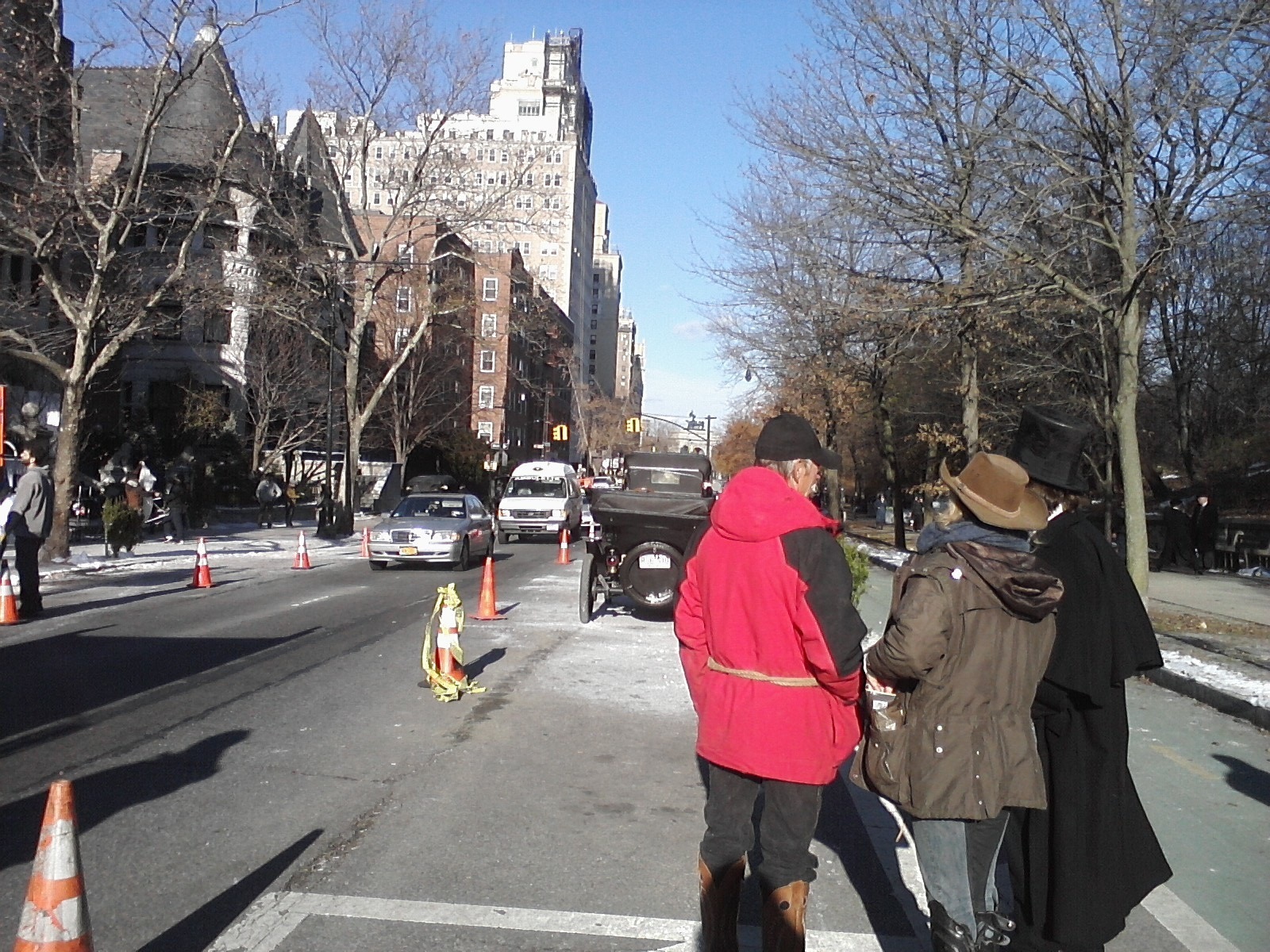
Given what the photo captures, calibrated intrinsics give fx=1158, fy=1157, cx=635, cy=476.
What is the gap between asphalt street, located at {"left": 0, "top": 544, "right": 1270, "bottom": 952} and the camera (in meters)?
4.84

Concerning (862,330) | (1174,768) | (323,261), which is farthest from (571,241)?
(1174,768)

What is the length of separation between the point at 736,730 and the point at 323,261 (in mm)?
29560

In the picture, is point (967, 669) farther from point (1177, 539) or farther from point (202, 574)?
point (1177, 539)

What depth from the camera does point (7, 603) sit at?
1350 cm

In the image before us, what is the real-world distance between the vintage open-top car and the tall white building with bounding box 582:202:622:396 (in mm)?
161503

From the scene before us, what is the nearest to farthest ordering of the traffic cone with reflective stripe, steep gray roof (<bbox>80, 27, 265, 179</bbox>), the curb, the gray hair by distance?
the gray hair
the curb
the traffic cone with reflective stripe
steep gray roof (<bbox>80, 27, 265, 179</bbox>)

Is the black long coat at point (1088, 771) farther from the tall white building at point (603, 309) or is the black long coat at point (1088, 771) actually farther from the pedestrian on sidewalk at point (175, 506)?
the tall white building at point (603, 309)

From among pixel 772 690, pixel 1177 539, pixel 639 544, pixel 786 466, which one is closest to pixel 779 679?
pixel 772 690

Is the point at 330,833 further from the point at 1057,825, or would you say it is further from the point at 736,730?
the point at 1057,825

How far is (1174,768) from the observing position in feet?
25.8

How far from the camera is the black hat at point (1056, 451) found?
415cm

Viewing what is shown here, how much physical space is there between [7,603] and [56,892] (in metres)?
11.4

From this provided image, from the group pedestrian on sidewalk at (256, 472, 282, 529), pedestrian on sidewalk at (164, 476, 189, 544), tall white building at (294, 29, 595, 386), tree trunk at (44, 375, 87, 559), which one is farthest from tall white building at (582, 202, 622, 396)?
tree trunk at (44, 375, 87, 559)

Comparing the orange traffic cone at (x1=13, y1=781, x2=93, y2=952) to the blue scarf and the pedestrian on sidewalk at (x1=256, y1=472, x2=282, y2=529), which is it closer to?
the blue scarf
